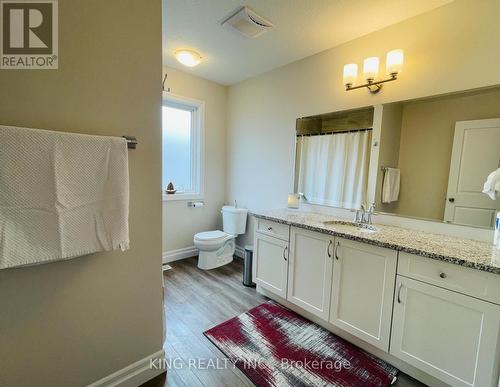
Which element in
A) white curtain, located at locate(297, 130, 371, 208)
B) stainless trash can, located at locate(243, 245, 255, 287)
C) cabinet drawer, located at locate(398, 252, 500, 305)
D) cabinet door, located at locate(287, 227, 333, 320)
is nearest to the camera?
cabinet drawer, located at locate(398, 252, 500, 305)

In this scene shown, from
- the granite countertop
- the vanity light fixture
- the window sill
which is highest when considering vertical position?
the vanity light fixture

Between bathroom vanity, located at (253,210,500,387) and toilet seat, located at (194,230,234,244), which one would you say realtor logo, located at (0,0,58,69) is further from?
toilet seat, located at (194,230,234,244)

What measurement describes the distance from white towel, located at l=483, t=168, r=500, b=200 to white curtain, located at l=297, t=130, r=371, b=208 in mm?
775

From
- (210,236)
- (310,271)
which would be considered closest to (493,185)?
(310,271)

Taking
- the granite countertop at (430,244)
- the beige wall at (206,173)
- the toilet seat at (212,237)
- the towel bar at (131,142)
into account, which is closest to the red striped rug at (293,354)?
the granite countertop at (430,244)

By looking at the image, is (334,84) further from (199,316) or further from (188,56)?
(199,316)

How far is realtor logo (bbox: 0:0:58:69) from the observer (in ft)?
3.02

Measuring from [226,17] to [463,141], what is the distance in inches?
78.9

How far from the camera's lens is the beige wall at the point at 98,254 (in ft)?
3.22

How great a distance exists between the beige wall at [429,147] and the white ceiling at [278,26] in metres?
0.72

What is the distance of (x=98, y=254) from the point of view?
1.17 meters

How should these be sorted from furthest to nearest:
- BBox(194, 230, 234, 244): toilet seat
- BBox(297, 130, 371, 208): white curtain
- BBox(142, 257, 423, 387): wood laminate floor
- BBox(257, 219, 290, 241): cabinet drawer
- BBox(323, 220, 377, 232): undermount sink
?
1. BBox(194, 230, 234, 244): toilet seat
2. BBox(297, 130, 371, 208): white curtain
3. BBox(257, 219, 290, 241): cabinet drawer
4. BBox(323, 220, 377, 232): undermount sink
5. BBox(142, 257, 423, 387): wood laminate floor

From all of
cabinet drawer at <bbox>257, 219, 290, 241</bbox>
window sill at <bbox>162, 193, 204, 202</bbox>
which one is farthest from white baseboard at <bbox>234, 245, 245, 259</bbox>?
cabinet drawer at <bbox>257, 219, 290, 241</bbox>

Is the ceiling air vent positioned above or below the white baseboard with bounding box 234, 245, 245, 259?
above
